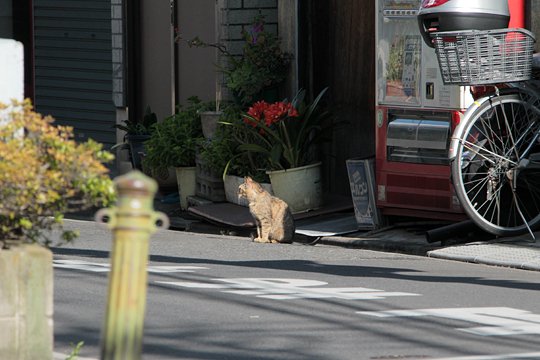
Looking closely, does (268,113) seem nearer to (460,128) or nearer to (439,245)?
(439,245)

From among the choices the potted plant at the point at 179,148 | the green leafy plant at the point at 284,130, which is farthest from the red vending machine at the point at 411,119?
the potted plant at the point at 179,148

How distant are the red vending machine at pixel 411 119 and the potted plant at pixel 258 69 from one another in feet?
8.24

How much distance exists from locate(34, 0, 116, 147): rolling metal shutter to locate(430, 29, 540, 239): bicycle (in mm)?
9720

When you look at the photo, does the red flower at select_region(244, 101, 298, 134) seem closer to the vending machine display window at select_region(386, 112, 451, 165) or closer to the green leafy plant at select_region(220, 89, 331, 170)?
the green leafy plant at select_region(220, 89, 331, 170)

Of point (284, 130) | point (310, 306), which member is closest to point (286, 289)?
point (310, 306)

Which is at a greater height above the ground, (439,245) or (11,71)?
(11,71)

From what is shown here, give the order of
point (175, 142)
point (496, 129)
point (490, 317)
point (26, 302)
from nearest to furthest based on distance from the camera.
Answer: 1. point (26, 302)
2. point (490, 317)
3. point (496, 129)
4. point (175, 142)

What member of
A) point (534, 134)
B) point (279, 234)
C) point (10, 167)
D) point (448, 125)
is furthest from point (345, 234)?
point (10, 167)

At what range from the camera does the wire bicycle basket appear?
1073cm

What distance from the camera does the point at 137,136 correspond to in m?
17.4

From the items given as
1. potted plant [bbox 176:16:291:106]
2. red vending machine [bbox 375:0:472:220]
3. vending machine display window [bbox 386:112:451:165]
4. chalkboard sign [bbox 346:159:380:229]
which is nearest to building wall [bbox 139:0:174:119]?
potted plant [bbox 176:16:291:106]

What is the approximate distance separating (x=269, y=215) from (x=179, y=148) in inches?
118

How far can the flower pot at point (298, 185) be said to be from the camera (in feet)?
45.2

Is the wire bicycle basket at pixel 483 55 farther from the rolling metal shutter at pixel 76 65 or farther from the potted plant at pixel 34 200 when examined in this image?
the rolling metal shutter at pixel 76 65
